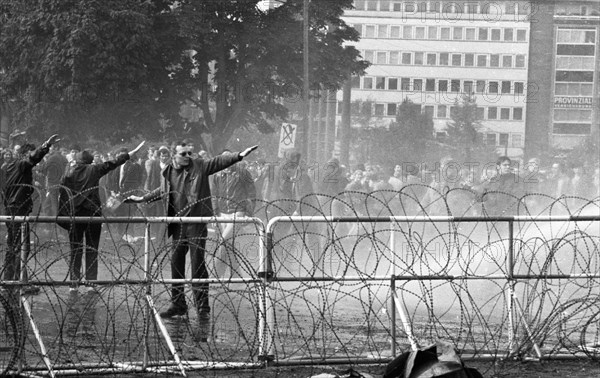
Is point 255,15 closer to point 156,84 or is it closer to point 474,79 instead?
point 156,84

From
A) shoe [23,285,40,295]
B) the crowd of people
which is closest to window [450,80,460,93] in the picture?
the crowd of people

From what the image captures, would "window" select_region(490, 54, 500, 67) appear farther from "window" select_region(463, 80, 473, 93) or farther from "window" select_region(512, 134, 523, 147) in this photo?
"window" select_region(512, 134, 523, 147)

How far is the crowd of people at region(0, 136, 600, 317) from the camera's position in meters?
9.79

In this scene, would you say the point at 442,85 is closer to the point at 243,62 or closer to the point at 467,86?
the point at 467,86

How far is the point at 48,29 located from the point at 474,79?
15.5m

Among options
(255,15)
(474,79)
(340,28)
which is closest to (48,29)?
(255,15)

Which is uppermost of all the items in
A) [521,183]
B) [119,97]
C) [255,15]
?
[255,15]

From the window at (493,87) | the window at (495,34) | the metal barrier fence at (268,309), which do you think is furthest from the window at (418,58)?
the metal barrier fence at (268,309)

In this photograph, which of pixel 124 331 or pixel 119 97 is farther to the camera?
pixel 119 97

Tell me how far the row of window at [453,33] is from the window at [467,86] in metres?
1.42

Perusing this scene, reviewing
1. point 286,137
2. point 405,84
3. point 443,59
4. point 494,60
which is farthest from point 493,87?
point 286,137

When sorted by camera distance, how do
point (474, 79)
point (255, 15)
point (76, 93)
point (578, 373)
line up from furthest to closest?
point (474, 79) → point (255, 15) → point (76, 93) → point (578, 373)

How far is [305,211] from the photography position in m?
23.0

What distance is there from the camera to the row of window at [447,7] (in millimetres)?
37656
